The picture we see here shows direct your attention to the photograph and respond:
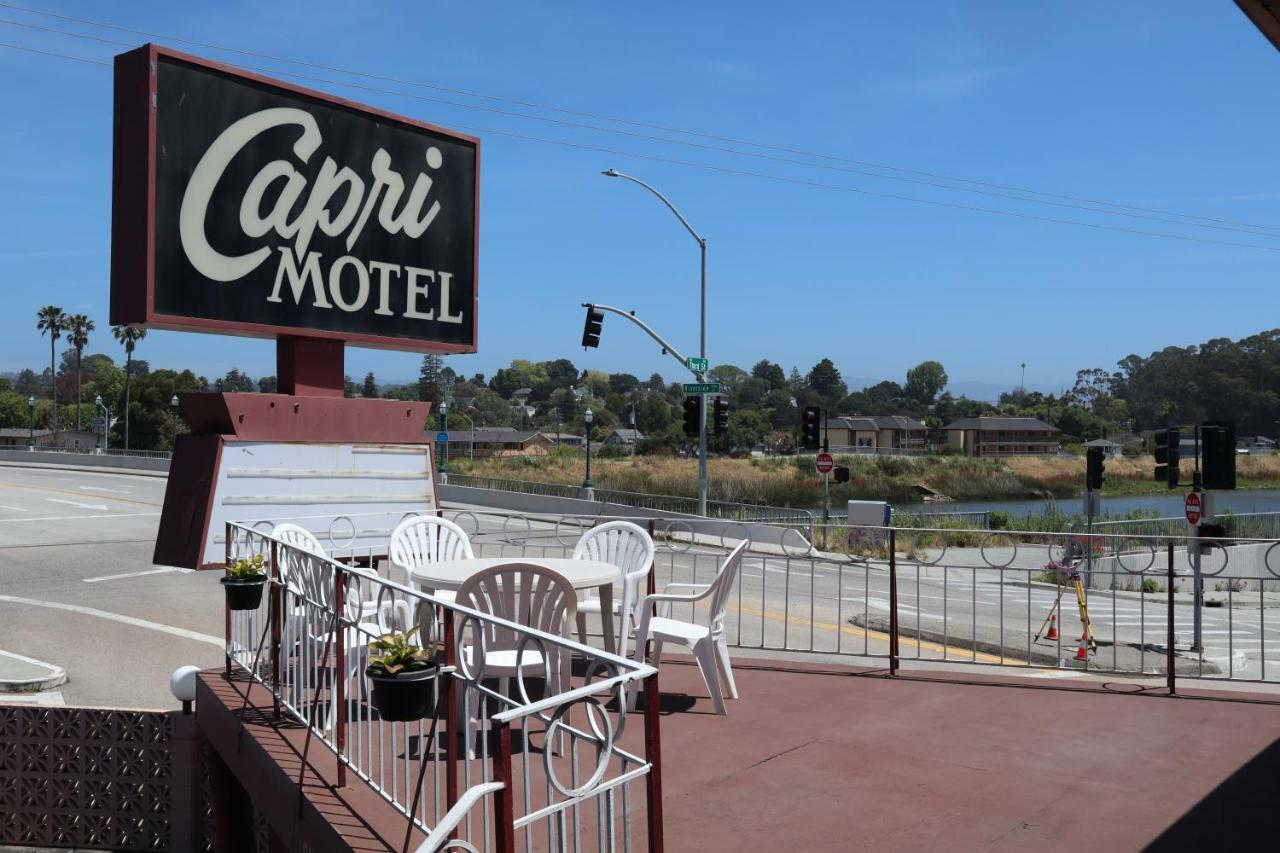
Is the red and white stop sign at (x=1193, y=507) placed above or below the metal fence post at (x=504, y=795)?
below

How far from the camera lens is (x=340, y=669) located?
482 centimetres

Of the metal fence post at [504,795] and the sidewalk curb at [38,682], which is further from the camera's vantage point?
the sidewalk curb at [38,682]

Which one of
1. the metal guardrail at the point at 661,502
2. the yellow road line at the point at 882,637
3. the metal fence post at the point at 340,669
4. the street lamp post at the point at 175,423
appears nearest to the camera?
the metal fence post at the point at 340,669

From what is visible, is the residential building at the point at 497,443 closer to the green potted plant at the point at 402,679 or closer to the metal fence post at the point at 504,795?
the green potted plant at the point at 402,679

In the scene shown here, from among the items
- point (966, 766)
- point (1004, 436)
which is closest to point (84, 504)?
point (966, 766)

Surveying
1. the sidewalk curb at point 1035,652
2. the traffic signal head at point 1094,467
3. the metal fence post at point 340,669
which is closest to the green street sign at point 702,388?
Answer: the traffic signal head at point 1094,467

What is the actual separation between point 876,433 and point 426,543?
135m

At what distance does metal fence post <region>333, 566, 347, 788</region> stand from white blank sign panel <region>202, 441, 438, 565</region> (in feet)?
11.5

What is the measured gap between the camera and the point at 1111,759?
565cm

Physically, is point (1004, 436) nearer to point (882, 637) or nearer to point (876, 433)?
point (876, 433)

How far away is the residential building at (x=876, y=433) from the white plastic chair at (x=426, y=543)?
127492mm

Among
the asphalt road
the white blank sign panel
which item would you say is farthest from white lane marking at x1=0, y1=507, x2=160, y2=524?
the white blank sign panel

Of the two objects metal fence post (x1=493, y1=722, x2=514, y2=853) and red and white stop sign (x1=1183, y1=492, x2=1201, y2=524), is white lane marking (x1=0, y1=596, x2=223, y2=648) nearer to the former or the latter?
metal fence post (x1=493, y1=722, x2=514, y2=853)

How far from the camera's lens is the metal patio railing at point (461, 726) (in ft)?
9.40
